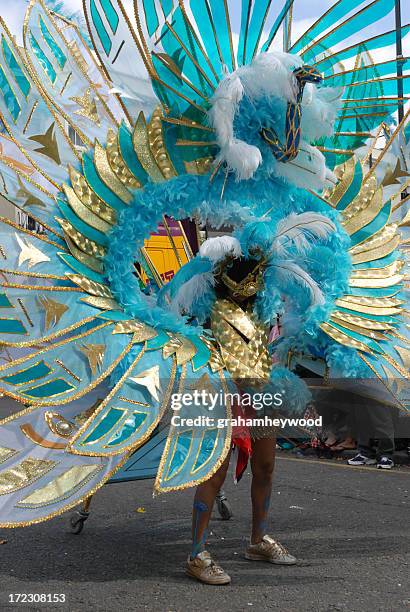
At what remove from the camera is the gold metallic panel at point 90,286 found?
10.5 ft

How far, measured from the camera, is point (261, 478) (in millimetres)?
3648

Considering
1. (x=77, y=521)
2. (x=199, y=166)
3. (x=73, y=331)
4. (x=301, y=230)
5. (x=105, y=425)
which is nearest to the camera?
(x=105, y=425)

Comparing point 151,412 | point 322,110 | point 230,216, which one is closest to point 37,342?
point 151,412

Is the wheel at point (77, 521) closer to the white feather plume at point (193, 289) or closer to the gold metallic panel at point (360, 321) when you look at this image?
the white feather plume at point (193, 289)

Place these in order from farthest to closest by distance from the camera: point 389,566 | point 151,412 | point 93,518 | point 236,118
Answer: point 93,518 < point 389,566 < point 236,118 < point 151,412

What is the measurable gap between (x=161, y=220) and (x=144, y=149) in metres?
0.33

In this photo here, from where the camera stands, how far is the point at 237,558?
3.78 meters

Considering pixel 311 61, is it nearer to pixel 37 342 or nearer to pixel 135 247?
pixel 135 247

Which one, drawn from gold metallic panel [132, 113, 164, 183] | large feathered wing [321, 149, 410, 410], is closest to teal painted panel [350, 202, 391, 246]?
large feathered wing [321, 149, 410, 410]

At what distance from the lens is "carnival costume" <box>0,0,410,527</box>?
310 cm

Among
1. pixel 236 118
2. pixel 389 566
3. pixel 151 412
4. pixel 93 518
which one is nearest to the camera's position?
pixel 151 412

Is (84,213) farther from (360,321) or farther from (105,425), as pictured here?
(360,321)

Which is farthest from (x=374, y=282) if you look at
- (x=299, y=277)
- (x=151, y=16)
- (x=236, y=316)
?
(x=151, y=16)

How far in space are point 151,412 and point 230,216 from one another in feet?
3.40
